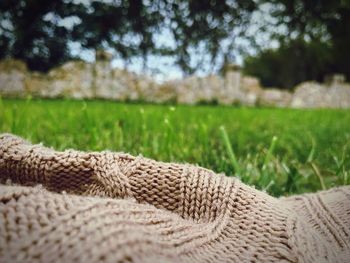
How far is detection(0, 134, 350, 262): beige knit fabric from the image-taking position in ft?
1.59

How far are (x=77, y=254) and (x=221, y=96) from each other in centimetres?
996

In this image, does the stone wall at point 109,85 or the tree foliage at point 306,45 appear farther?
the tree foliage at point 306,45

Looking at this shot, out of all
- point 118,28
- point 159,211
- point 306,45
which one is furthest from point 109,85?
point 306,45

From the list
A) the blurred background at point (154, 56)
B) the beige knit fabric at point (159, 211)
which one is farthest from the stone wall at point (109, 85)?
the beige knit fabric at point (159, 211)

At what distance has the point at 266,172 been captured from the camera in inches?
44.7

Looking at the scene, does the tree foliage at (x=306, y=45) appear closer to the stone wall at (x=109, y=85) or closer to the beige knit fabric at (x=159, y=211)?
the stone wall at (x=109, y=85)

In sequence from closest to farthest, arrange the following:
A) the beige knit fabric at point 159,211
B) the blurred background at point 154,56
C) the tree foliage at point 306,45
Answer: the beige knit fabric at point 159,211
the blurred background at point 154,56
the tree foliage at point 306,45

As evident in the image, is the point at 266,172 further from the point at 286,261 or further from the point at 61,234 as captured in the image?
the point at 61,234

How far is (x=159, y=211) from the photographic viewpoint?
621mm

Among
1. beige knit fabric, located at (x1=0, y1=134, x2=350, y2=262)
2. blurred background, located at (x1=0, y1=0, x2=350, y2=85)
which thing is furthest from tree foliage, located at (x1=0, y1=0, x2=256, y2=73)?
beige knit fabric, located at (x1=0, y1=134, x2=350, y2=262)

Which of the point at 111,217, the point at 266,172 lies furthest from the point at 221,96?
the point at 111,217

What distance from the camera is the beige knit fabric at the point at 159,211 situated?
1.59 feet

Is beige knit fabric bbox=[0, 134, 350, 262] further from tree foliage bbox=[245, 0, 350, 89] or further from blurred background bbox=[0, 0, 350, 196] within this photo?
tree foliage bbox=[245, 0, 350, 89]

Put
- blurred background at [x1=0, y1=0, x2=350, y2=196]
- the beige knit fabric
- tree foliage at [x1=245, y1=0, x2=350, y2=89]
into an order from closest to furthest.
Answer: the beige knit fabric → blurred background at [x1=0, y1=0, x2=350, y2=196] → tree foliage at [x1=245, y1=0, x2=350, y2=89]
